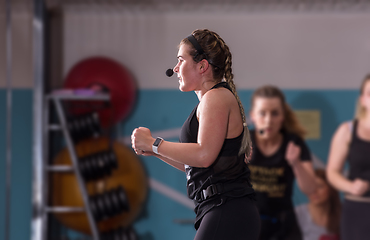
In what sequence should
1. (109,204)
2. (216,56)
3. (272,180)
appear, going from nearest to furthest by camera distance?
(216,56), (272,180), (109,204)

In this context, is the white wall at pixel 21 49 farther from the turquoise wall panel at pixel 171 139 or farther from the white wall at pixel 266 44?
the white wall at pixel 266 44

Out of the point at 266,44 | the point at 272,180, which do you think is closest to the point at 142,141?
the point at 272,180

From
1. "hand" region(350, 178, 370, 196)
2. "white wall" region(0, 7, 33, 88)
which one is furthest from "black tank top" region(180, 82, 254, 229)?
"white wall" region(0, 7, 33, 88)

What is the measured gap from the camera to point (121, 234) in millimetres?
3135

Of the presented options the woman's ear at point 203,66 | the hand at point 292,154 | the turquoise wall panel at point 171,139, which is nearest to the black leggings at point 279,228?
the hand at point 292,154

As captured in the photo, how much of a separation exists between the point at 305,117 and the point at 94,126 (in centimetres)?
188

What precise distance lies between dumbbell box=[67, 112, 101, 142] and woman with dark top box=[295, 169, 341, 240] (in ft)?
6.25

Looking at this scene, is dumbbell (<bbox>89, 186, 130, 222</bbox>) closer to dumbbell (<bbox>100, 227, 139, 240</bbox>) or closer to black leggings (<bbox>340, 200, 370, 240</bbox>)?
dumbbell (<bbox>100, 227, 139, 240</bbox>)

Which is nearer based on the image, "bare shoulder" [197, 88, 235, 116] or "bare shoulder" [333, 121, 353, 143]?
"bare shoulder" [197, 88, 235, 116]

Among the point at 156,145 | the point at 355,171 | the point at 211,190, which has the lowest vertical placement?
the point at 355,171

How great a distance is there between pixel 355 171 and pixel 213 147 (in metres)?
1.86

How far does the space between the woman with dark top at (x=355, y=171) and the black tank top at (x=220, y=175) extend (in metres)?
1.60

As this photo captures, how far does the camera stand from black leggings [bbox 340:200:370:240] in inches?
96.0

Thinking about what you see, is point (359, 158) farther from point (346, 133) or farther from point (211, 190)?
point (211, 190)
